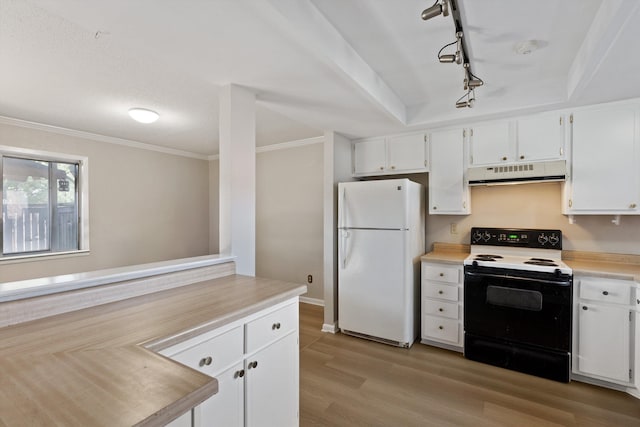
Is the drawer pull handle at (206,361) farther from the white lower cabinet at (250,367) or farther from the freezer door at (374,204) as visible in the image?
the freezer door at (374,204)

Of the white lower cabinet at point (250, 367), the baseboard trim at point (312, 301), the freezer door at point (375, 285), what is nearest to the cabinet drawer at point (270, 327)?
the white lower cabinet at point (250, 367)

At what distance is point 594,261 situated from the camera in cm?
269

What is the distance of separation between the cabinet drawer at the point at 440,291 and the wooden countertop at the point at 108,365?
2046 mm

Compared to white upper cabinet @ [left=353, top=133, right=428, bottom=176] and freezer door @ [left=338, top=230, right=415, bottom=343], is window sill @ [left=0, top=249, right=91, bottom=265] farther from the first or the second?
white upper cabinet @ [left=353, top=133, right=428, bottom=176]

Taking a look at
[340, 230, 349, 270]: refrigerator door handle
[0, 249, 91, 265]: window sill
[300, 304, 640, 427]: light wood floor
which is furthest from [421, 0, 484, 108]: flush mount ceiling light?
[0, 249, 91, 265]: window sill

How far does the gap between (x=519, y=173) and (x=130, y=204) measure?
4.64m

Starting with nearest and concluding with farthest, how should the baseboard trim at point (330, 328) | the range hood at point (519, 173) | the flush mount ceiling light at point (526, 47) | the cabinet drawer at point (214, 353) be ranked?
the cabinet drawer at point (214, 353) < the flush mount ceiling light at point (526, 47) < the range hood at point (519, 173) < the baseboard trim at point (330, 328)

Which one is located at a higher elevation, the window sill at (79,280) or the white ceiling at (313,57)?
the white ceiling at (313,57)

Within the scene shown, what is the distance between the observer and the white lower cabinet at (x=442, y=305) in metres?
2.84

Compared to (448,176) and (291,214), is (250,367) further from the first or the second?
(291,214)

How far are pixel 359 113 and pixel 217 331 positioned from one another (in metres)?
2.10

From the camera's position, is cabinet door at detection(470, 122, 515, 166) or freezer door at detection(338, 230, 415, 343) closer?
cabinet door at detection(470, 122, 515, 166)

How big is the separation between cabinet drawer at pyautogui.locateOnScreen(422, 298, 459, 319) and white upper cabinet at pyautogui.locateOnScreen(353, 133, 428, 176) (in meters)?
1.34

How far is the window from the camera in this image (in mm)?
3291
